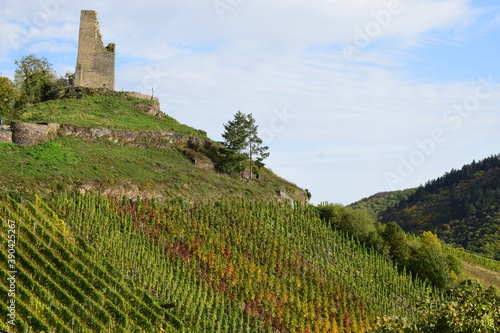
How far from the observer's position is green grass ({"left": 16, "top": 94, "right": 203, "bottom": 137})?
161 ft

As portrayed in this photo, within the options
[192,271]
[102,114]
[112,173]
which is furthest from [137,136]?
[192,271]

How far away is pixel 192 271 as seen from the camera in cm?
3369

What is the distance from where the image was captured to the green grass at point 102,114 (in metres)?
49.0

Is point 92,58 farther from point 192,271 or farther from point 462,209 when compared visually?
point 462,209

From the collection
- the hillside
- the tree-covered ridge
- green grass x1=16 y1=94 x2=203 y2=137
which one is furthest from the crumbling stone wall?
the tree-covered ridge

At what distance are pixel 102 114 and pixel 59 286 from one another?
31768mm

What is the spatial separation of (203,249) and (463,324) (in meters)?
24.0

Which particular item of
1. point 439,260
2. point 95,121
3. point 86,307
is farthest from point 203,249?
point 439,260

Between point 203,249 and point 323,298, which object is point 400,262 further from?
point 203,249

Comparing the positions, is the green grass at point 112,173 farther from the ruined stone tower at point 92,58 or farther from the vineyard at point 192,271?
the ruined stone tower at point 92,58

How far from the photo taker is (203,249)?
119ft

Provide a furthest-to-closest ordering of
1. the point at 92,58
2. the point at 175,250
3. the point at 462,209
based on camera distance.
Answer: the point at 462,209
the point at 92,58
the point at 175,250

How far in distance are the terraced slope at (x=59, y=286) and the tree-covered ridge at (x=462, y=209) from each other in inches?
3526

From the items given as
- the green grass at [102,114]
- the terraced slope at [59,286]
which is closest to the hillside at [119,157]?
the green grass at [102,114]
